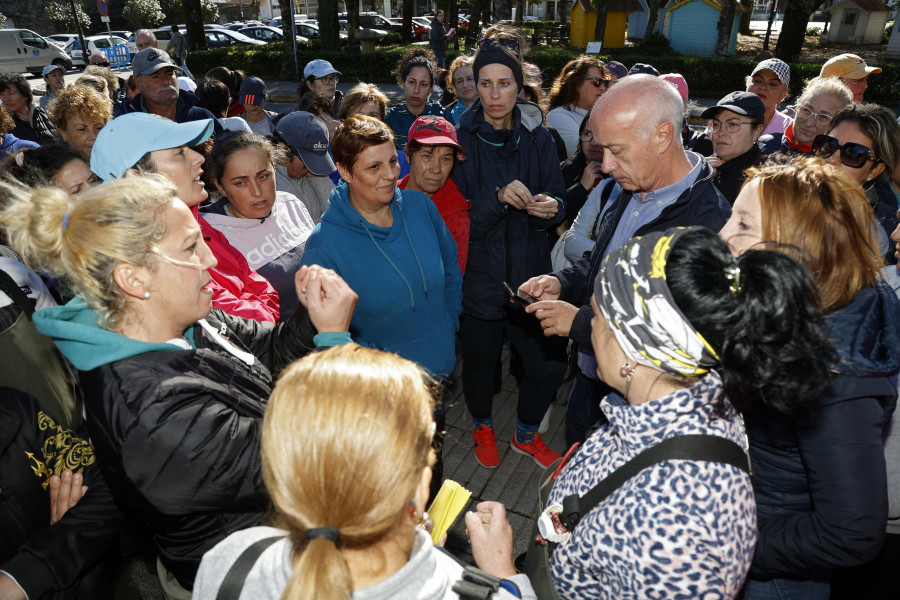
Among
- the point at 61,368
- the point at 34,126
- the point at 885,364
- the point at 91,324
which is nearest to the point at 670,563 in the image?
the point at 885,364

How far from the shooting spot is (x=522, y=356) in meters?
3.69

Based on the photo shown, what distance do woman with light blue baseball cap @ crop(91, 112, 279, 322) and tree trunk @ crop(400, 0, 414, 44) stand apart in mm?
28987

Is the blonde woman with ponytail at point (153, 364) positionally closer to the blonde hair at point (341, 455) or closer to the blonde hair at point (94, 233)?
the blonde hair at point (94, 233)

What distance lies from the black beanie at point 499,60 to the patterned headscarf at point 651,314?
245 cm

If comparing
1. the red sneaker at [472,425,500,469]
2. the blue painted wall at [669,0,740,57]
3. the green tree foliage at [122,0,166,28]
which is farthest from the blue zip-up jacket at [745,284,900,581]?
the green tree foliage at [122,0,166,28]

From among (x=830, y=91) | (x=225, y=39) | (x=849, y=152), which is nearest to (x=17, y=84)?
(x=849, y=152)

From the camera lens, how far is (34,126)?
6551 millimetres

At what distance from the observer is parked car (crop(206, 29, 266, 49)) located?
25.5 meters

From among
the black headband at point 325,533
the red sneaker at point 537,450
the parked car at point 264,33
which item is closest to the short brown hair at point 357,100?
the red sneaker at point 537,450

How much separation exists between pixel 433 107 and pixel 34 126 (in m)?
4.96

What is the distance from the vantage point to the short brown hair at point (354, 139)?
9.20ft

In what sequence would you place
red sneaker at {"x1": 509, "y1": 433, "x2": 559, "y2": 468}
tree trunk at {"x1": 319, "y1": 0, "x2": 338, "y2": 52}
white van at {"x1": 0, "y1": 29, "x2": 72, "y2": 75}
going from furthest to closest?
white van at {"x1": 0, "y1": 29, "x2": 72, "y2": 75}, tree trunk at {"x1": 319, "y1": 0, "x2": 338, "y2": 52}, red sneaker at {"x1": 509, "y1": 433, "x2": 559, "y2": 468}

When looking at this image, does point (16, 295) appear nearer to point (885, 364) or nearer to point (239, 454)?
point (239, 454)

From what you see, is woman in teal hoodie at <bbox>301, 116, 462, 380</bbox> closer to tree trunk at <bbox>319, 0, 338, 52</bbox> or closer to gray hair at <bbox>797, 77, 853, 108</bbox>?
gray hair at <bbox>797, 77, 853, 108</bbox>
